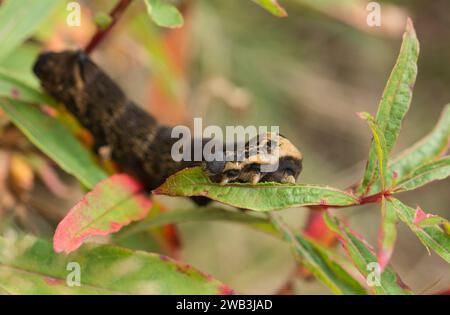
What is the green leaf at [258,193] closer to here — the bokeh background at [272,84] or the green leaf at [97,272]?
the green leaf at [97,272]

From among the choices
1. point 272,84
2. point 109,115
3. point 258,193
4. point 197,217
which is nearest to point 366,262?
point 258,193

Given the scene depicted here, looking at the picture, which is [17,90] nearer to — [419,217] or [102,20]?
[102,20]

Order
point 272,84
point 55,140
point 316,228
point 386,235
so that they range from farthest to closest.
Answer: point 272,84
point 316,228
point 55,140
point 386,235

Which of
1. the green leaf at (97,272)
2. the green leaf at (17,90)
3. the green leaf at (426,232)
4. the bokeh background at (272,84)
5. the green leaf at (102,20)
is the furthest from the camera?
the bokeh background at (272,84)

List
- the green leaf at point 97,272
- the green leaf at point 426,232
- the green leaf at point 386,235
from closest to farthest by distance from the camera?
the green leaf at point 386,235
the green leaf at point 426,232
the green leaf at point 97,272

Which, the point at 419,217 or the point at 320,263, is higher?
the point at 419,217

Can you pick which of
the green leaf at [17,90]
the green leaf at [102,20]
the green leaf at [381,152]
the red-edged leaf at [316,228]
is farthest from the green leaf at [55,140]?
the green leaf at [381,152]
